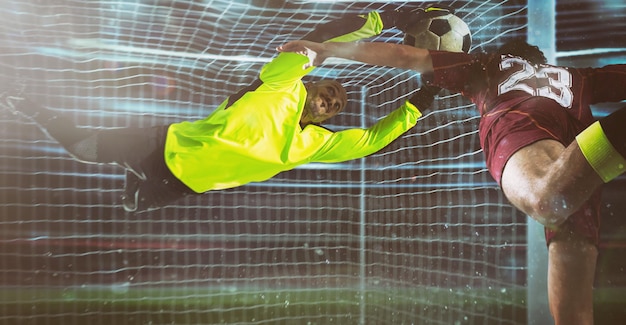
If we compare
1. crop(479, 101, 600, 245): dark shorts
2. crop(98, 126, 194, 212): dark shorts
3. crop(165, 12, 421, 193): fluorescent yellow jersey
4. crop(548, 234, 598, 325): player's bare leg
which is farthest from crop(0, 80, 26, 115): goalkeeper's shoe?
crop(548, 234, 598, 325): player's bare leg

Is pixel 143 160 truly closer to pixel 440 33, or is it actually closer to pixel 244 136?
pixel 244 136

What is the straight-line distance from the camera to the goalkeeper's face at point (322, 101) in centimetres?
157

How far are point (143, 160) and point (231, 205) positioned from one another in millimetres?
317

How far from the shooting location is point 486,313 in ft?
6.15

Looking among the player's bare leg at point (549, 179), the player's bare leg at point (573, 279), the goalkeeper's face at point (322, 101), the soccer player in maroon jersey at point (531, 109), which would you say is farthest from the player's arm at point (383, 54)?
the player's bare leg at point (573, 279)

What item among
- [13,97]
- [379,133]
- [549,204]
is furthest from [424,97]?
[13,97]

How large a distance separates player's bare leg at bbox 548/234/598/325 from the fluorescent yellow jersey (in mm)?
519

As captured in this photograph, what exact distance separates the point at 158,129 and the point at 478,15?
3.23 feet

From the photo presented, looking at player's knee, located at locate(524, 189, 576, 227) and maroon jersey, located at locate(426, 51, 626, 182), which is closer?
player's knee, located at locate(524, 189, 576, 227)

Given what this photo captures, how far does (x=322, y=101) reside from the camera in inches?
63.2

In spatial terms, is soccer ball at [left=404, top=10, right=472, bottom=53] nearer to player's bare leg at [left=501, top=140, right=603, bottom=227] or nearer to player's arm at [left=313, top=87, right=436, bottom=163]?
player's arm at [left=313, top=87, right=436, bottom=163]

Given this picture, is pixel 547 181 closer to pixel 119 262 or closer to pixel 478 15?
pixel 478 15

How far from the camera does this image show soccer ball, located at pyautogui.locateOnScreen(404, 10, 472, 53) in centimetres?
157

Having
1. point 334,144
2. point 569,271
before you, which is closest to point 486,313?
point 569,271
